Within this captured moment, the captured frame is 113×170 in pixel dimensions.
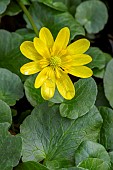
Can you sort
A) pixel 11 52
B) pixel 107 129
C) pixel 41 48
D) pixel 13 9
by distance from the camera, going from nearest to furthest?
pixel 41 48
pixel 107 129
pixel 11 52
pixel 13 9

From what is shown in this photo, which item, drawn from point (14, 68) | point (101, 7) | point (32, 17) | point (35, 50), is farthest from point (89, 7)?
point (35, 50)

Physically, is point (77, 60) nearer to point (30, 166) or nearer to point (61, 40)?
point (61, 40)

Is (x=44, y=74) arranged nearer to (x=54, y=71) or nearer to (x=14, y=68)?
(x=54, y=71)

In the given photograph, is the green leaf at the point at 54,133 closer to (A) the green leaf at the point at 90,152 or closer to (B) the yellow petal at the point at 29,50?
(A) the green leaf at the point at 90,152

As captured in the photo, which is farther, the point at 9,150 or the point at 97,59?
the point at 97,59

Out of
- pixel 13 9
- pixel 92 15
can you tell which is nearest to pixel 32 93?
pixel 13 9

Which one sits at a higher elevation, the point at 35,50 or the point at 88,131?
the point at 35,50
